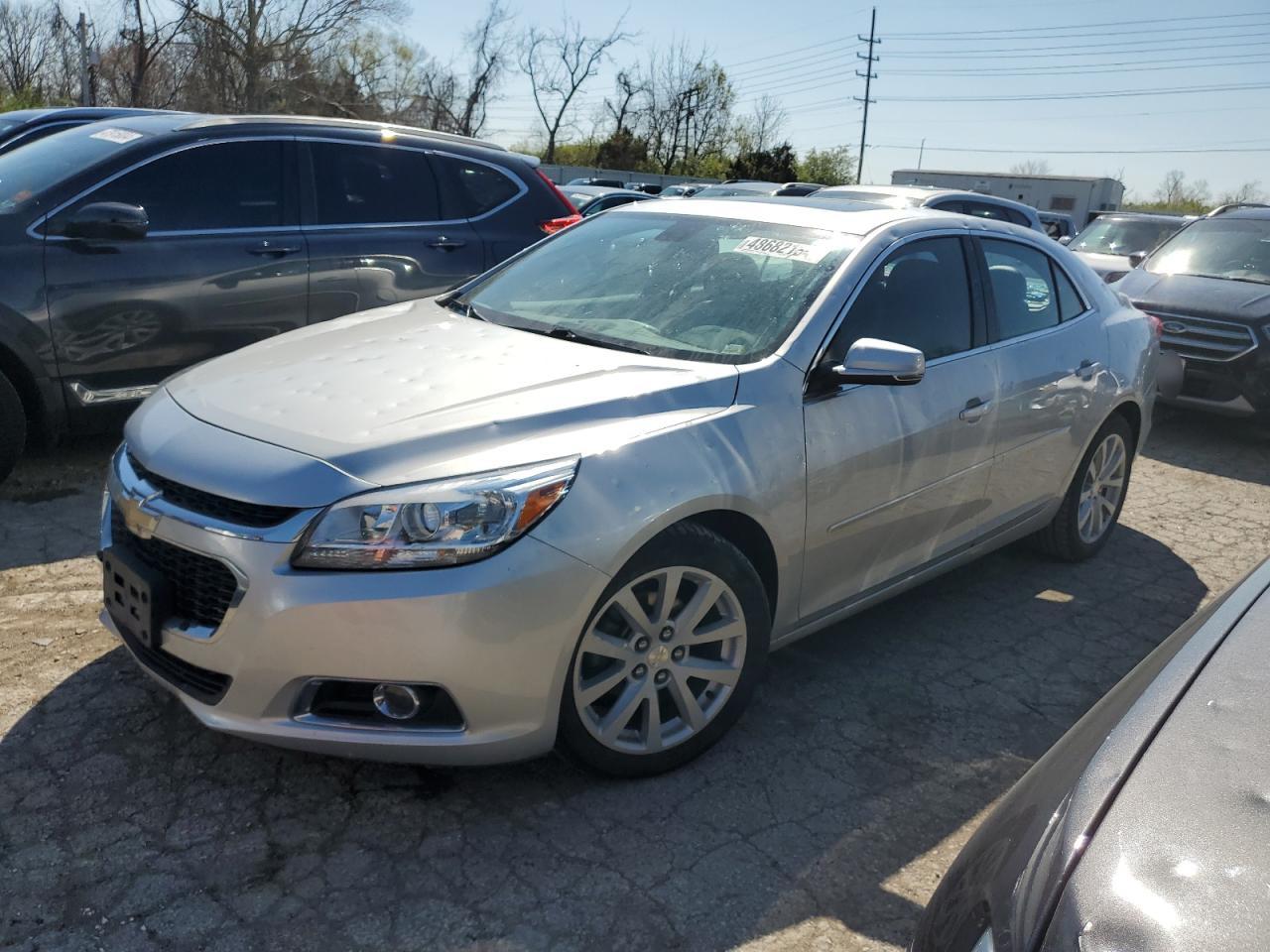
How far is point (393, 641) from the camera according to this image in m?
2.46

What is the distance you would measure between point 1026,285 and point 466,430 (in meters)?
2.78

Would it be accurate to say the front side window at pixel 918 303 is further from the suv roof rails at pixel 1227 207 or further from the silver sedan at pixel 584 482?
the suv roof rails at pixel 1227 207

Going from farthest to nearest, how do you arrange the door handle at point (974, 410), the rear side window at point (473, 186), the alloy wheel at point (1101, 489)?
the rear side window at point (473, 186) < the alloy wheel at point (1101, 489) < the door handle at point (974, 410)

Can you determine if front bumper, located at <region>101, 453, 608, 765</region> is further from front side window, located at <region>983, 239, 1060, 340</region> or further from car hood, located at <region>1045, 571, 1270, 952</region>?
front side window, located at <region>983, 239, 1060, 340</region>

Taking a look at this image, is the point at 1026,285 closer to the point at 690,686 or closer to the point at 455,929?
the point at 690,686

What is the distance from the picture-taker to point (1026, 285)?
175 inches

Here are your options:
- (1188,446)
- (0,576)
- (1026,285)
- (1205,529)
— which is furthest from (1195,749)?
(1188,446)

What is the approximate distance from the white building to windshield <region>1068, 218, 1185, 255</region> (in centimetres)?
2301

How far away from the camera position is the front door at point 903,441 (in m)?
3.32

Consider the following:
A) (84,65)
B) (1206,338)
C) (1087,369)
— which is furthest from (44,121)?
(84,65)

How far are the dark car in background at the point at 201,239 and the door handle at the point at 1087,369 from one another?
3.40 metres

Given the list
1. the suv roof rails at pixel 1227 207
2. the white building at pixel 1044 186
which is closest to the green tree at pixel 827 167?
the white building at pixel 1044 186

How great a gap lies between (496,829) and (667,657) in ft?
2.09

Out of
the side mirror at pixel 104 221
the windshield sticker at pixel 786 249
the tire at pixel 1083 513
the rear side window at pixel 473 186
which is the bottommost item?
the tire at pixel 1083 513
